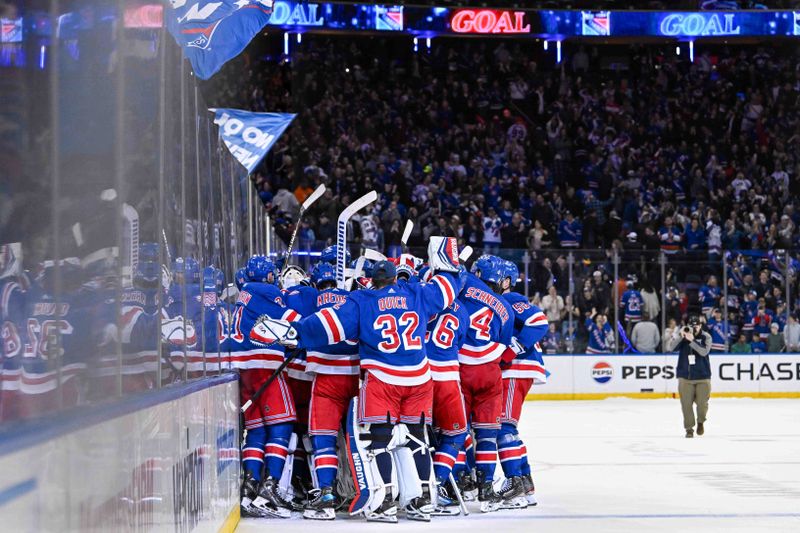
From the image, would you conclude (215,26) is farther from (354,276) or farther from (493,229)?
(493,229)

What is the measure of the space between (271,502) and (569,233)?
15.6 metres

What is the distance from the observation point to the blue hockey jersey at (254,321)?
26.2ft

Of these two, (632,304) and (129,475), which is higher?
(129,475)

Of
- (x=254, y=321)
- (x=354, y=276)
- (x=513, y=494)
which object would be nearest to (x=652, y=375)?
(x=354, y=276)

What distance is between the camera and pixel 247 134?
1350 centimetres

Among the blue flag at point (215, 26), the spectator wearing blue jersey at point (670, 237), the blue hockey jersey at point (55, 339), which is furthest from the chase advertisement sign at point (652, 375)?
the blue hockey jersey at point (55, 339)

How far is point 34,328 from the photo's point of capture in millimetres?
2275

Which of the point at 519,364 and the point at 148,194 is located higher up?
the point at 148,194

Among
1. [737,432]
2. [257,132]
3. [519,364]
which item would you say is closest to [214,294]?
[519,364]

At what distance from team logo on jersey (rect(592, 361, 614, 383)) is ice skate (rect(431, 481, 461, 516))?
11.4 metres

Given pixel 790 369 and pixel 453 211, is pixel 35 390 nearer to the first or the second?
pixel 790 369

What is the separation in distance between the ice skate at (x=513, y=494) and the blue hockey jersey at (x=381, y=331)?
1.05 meters

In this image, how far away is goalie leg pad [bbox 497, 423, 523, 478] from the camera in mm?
8227

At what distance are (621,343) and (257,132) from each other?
319 inches
